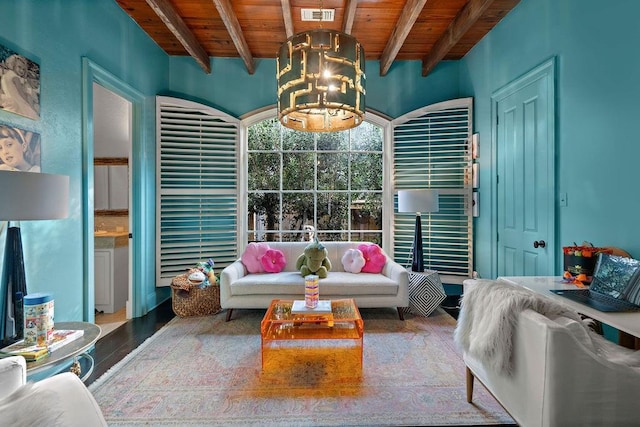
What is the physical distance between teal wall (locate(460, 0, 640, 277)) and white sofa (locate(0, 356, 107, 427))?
2.92m

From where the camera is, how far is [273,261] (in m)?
3.85

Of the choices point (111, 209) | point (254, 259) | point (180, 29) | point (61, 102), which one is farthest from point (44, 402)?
point (111, 209)

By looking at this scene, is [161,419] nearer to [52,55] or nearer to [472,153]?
[52,55]

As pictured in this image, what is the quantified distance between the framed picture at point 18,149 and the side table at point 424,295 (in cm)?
346

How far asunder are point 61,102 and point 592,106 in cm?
393

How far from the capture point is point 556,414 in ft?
4.34

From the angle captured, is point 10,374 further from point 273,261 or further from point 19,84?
point 273,261

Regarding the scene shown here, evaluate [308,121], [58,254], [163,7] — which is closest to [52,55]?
[163,7]

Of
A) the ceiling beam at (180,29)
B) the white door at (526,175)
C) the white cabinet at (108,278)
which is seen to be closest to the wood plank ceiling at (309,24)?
the ceiling beam at (180,29)

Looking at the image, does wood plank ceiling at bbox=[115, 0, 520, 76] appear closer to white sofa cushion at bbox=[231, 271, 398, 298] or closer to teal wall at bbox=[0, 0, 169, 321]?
teal wall at bbox=[0, 0, 169, 321]

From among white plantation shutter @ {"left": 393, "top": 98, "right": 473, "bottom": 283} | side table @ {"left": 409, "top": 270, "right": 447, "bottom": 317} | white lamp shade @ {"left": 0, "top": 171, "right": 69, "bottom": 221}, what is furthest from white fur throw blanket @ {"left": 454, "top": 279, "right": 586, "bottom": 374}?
white plantation shutter @ {"left": 393, "top": 98, "right": 473, "bottom": 283}

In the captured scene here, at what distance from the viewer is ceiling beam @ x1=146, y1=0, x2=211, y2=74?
3018mm

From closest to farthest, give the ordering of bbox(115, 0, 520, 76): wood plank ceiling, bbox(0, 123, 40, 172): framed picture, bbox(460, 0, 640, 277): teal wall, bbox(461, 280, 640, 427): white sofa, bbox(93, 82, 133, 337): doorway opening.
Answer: bbox(461, 280, 640, 427): white sofa < bbox(0, 123, 40, 172): framed picture < bbox(460, 0, 640, 277): teal wall < bbox(115, 0, 520, 76): wood plank ceiling < bbox(93, 82, 133, 337): doorway opening

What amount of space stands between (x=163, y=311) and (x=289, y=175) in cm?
230
